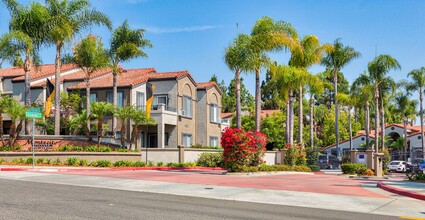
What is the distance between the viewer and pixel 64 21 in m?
37.7

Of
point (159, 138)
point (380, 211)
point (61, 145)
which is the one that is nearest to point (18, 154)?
point (61, 145)

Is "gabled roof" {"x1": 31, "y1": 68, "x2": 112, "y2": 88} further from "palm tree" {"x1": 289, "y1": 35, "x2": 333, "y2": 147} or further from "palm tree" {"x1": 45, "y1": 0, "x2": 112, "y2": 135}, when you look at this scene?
"palm tree" {"x1": 289, "y1": 35, "x2": 333, "y2": 147}

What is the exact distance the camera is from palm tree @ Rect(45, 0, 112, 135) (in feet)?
122

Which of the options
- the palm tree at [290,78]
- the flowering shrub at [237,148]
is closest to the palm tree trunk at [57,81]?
the flowering shrub at [237,148]

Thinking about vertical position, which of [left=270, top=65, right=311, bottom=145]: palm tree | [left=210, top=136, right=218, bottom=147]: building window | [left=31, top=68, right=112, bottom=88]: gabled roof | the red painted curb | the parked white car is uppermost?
[left=31, top=68, right=112, bottom=88]: gabled roof

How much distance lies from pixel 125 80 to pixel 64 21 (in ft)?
35.2

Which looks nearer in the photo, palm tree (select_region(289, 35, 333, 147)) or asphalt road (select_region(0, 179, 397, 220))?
asphalt road (select_region(0, 179, 397, 220))

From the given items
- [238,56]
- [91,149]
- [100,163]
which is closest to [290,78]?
[238,56]

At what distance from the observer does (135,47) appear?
4216 cm

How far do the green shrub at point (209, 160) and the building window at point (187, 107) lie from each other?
8416 millimetres

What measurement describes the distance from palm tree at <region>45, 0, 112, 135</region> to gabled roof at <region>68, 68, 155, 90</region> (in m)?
6.86

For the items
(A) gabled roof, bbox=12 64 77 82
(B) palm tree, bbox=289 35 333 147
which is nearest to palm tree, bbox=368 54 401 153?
(B) palm tree, bbox=289 35 333 147

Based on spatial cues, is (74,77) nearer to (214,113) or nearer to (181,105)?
(181,105)

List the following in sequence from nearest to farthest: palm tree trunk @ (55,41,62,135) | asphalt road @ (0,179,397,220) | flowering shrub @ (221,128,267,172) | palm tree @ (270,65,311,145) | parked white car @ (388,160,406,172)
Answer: asphalt road @ (0,179,397,220) → flowering shrub @ (221,128,267,172) → palm tree trunk @ (55,41,62,135) → palm tree @ (270,65,311,145) → parked white car @ (388,160,406,172)
